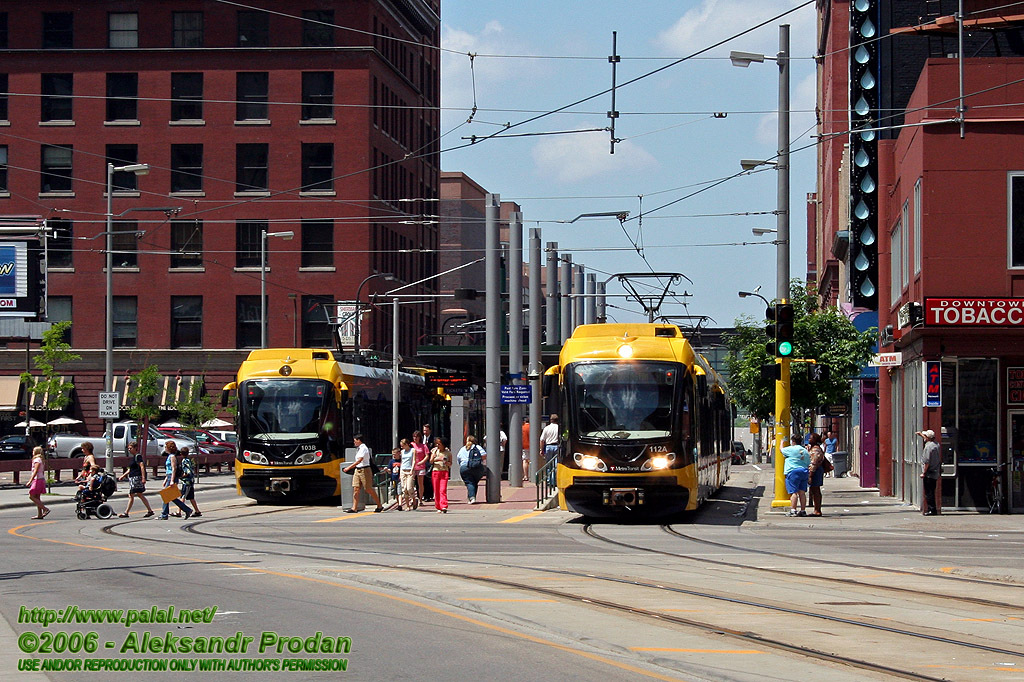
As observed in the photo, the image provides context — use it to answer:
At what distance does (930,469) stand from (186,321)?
166ft

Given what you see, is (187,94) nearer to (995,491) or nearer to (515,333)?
(515,333)

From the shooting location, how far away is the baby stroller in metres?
29.5

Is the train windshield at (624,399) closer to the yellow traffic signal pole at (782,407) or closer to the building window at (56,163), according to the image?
the yellow traffic signal pole at (782,407)

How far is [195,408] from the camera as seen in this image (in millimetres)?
64562

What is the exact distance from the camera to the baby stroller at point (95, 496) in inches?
1161

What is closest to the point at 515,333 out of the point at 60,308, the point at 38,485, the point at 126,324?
the point at 38,485

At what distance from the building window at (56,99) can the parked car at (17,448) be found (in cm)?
1979

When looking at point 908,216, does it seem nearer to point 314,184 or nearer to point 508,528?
point 508,528

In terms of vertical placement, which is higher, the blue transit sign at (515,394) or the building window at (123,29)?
the building window at (123,29)

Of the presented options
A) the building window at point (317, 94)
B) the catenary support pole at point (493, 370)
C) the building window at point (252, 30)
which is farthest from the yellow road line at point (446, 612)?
the building window at point (252, 30)

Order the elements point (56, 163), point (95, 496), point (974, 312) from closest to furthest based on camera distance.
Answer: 1. point (974, 312)
2. point (95, 496)
3. point (56, 163)

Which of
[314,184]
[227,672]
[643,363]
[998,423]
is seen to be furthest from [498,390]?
[314,184]

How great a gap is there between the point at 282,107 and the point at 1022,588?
199 ft

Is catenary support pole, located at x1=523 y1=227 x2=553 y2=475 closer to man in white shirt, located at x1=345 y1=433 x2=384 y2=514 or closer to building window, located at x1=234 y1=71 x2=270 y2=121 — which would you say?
man in white shirt, located at x1=345 y1=433 x2=384 y2=514
